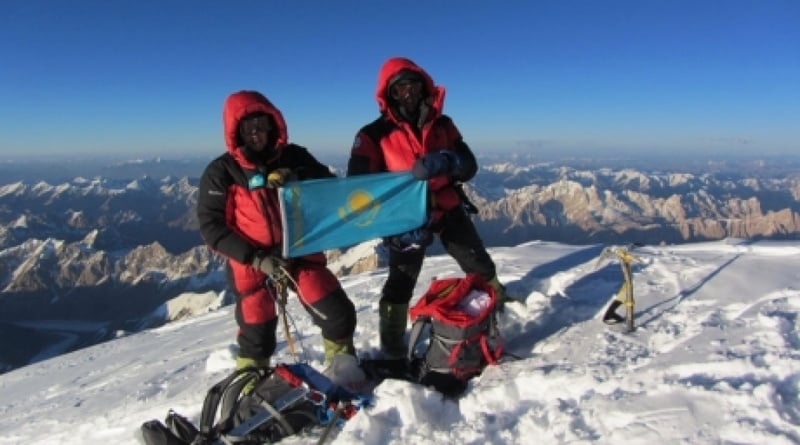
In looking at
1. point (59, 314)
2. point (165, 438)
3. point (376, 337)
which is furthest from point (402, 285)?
point (59, 314)

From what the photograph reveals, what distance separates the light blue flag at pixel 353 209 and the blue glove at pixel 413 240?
0.26 ft

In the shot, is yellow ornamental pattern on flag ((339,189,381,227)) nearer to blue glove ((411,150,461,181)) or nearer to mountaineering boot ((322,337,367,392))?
blue glove ((411,150,461,181))

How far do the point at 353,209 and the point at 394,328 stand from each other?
1644mm

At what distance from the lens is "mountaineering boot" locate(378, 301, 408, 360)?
6.60 metres

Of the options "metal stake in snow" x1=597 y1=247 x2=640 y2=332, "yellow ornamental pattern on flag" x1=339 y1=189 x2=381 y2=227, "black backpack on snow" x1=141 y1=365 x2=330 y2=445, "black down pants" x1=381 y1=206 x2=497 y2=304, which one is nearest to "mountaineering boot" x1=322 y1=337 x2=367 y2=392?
"black backpack on snow" x1=141 y1=365 x2=330 y2=445

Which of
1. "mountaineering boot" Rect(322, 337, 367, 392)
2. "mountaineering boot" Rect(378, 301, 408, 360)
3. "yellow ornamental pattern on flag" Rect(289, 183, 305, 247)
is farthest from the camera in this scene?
"mountaineering boot" Rect(378, 301, 408, 360)

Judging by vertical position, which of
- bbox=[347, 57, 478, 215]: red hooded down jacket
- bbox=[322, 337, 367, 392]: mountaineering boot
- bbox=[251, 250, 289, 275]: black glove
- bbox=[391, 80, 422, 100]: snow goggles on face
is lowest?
bbox=[322, 337, 367, 392]: mountaineering boot

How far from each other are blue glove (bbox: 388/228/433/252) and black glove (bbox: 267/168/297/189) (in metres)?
1.64

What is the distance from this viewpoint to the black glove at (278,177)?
554cm

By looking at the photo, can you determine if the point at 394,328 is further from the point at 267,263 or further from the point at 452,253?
the point at 267,263

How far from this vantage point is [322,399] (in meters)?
4.67

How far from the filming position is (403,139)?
6234 mm

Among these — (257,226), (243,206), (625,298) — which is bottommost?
(625,298)

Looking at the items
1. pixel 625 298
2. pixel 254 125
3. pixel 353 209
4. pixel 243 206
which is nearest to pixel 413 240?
pixel 353 209
